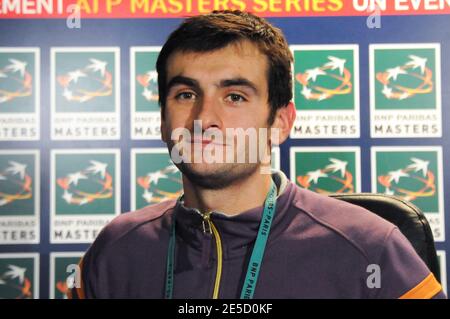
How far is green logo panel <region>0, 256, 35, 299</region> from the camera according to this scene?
167 centimetres

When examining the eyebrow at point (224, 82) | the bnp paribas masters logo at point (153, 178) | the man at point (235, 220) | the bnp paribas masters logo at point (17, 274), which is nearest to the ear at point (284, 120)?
the man at point (235, 220)

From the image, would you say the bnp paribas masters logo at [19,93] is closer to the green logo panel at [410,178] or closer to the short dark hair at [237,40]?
the short dark hair at [237,40]

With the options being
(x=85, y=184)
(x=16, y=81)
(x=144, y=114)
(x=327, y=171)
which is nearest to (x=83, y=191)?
(x=85, y=184)

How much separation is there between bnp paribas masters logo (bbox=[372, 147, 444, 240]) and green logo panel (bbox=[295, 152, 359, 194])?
0.07 metres

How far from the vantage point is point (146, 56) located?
5.49 ft

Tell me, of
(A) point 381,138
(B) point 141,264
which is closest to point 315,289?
(B) point 141,264

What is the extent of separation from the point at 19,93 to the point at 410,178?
48.8 inches

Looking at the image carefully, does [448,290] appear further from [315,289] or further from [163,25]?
[163,25]

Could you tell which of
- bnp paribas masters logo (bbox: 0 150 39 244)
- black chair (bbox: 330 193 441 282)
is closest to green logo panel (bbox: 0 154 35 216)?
bnp paribas masters logo (bbox: 0 150 39 244)

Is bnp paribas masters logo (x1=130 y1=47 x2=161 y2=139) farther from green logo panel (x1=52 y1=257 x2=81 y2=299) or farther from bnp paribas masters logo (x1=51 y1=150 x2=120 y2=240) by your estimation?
green logo panel (x1=52 y1=257 x2=81 y2=299)

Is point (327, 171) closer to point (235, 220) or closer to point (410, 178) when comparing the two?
point (410, 178)

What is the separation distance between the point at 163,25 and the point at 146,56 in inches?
4.3

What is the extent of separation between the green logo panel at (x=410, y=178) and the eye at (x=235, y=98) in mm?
535
